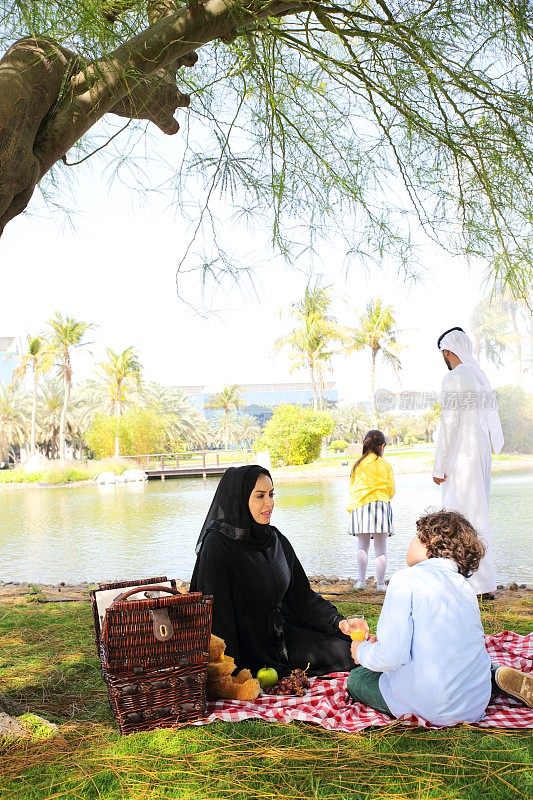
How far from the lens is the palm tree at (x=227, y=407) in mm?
34438

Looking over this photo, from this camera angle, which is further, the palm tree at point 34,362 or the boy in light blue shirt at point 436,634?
the palm tree at point 34,362

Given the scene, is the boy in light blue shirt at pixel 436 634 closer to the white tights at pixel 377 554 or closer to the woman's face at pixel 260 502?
the woman's face at pixel 260 502

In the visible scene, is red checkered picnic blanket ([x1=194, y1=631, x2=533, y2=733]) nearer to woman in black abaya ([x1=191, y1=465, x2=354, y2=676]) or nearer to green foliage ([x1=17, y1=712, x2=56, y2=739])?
woman in black abaya ([x1=191, y1=465, x2=354, y2=676])

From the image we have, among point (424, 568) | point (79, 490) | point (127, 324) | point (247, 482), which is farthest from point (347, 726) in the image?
point (127, 324)

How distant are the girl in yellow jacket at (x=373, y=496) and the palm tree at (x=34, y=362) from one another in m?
Result: 24.7

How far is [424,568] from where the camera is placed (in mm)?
2523

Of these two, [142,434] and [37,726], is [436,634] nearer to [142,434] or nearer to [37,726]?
[37,726]

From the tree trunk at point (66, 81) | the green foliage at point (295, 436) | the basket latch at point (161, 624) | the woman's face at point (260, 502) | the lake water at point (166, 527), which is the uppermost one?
the tree trunk at point (66, 81)

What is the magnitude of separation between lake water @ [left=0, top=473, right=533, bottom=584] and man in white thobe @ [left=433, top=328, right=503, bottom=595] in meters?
4.54

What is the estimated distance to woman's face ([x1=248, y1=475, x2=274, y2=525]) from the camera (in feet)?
10.3

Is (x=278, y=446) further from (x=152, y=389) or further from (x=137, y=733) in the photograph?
(x=137, y=733)

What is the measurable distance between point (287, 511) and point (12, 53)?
16.6 metres

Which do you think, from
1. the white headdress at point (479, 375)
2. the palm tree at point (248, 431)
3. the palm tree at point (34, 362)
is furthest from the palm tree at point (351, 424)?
the white headdress at point (479, 375)

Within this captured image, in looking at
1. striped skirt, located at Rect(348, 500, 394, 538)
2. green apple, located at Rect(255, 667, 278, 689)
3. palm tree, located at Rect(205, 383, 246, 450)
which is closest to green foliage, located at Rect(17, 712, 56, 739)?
green apple, located at Rect(255, 667, 278, 689)
